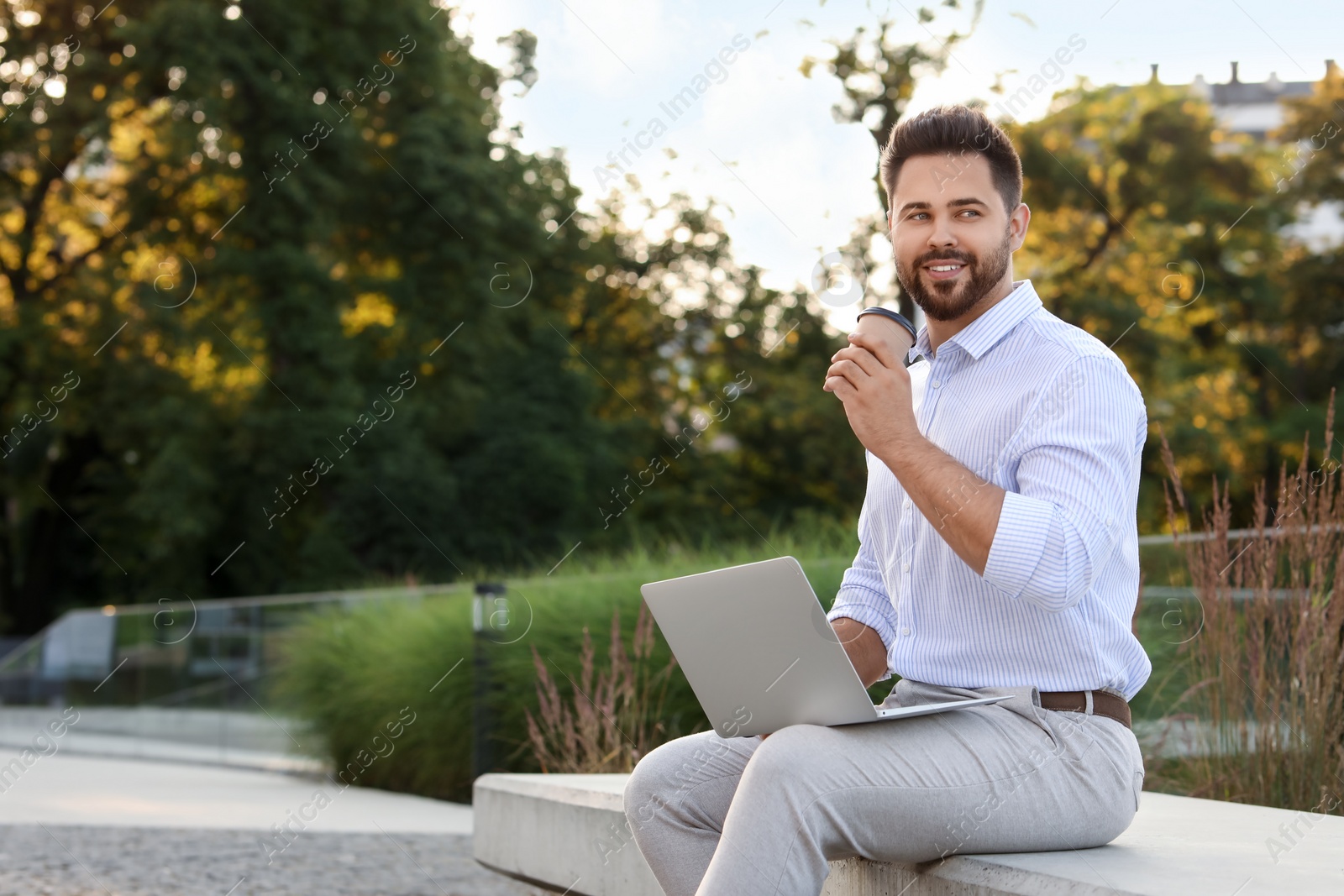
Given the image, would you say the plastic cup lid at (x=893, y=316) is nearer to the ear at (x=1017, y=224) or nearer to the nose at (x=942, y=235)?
the nose at (x=942, y=235)

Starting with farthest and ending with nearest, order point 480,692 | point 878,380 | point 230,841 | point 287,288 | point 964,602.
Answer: point 287,288, point 480,692, point 230,841, point 964,602, point 878,380

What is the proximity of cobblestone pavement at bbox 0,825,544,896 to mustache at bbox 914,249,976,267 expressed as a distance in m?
3.27

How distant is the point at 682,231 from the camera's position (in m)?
25.3

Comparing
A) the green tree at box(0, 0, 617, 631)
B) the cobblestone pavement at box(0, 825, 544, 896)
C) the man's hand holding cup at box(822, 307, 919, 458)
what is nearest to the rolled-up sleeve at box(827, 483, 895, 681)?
the man's hand holding cup at box(822, 307, 919, 458)

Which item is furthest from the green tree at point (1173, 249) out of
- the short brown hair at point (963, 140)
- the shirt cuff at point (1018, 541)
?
the shirt cuff at point (1018, 541)

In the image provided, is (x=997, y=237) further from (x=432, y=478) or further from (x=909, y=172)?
(x=432, y=478)

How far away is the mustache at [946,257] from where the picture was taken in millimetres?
2416

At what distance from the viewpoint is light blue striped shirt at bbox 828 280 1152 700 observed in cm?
203

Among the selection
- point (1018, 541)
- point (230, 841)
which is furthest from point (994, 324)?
point (230, 841)

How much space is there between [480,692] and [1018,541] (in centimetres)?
528

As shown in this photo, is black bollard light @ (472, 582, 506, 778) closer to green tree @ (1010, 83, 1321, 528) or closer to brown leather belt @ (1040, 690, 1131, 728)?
brown leather belt @ (1040, 690, 1131, 728)

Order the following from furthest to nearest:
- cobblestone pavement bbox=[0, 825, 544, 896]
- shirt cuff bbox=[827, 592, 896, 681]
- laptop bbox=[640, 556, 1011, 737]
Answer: cobblestone pavement bbox=[0, 825, 544, 896]
shirt cuff bbox=[827, 592, 896, 681]
laptop bbox=[640, 556, 1011, 737]

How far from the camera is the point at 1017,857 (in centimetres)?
221

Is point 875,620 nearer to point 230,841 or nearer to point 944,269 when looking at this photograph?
point 944,269
